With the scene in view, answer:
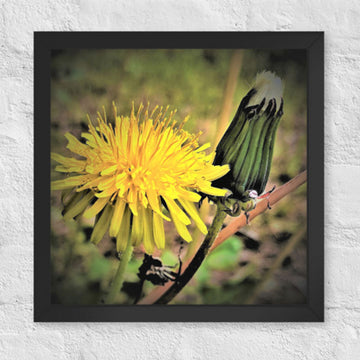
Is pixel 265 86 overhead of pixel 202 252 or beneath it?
overhead

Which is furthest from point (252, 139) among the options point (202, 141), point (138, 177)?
point (138, 177)

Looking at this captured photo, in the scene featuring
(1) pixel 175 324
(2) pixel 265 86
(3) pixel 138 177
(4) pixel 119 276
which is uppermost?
(2) pixel 265 86

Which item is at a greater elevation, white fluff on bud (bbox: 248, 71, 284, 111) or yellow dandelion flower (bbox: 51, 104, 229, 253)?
white fluff on bud (bbox: 248, 71, 284, 111)

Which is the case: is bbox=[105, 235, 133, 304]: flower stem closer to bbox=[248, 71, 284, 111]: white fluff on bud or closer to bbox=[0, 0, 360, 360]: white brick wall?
bbox=[0, 0, 360, 360]: white brick wall

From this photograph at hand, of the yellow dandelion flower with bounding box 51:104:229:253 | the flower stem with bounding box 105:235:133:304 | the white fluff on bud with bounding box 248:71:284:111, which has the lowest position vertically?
the flower stem with bounding box 105:235:133:304

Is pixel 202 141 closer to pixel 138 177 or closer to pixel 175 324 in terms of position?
pixel 138 177

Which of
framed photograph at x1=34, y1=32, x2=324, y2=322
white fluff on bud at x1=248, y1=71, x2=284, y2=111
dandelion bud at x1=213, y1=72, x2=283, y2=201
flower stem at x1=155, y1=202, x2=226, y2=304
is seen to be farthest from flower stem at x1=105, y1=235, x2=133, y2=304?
white fluff on bud at x1=248, y1=71, x2=284, y2=111
